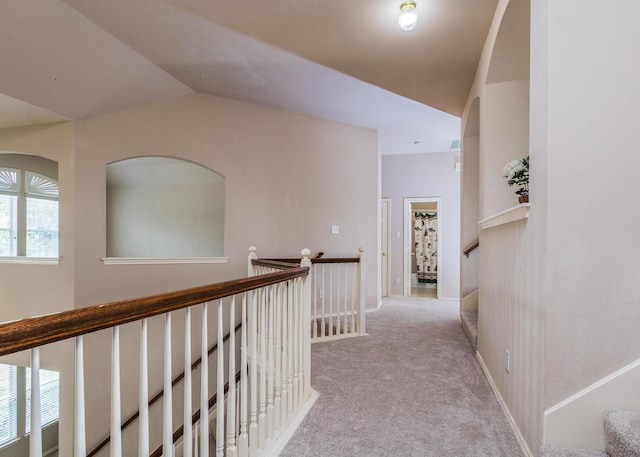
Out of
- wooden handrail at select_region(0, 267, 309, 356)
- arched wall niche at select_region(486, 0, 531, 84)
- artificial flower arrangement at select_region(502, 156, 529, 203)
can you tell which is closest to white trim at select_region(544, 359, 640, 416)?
artificial flower arrangement at select_region(502, 156, 529, 203)

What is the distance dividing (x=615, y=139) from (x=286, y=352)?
2.02 meters

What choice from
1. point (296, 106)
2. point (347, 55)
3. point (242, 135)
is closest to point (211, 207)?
point (242, 135)

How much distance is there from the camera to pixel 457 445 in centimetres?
179

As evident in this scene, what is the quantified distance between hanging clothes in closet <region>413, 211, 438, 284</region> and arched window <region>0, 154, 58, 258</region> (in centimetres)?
804

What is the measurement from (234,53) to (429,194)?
15.2 feet

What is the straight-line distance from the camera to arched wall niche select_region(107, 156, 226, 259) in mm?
6242

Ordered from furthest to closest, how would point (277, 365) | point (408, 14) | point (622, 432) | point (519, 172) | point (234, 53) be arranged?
point (234, 53) → point (408, 14) → point (277, 365) → point (519, 172) → point (622, 432)

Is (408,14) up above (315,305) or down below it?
above

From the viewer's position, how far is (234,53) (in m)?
3.20

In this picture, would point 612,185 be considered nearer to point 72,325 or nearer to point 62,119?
point 72,325

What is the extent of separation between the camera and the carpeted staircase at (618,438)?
1247mm

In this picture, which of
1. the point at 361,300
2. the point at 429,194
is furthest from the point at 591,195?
the point at 429,194

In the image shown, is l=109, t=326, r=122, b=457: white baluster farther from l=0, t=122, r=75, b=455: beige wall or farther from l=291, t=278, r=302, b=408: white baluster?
l=0, t=122, r=75, b=455: beige wall

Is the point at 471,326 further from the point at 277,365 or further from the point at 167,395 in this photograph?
the point at 167,395
